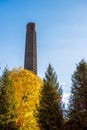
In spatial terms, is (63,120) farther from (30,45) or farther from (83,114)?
(30,45)

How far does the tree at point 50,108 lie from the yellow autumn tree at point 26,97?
149 inches

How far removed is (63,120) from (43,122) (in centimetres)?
250

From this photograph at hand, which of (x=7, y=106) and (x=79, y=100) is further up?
(x=7, y=106)

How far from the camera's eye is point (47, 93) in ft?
139

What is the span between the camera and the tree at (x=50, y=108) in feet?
134

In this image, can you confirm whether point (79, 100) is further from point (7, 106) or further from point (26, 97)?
point (26, 97)

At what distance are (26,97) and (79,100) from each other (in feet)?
40.3

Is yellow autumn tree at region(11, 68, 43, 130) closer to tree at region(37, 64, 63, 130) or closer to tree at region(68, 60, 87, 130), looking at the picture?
tree at region(37, 64, 63, 130)

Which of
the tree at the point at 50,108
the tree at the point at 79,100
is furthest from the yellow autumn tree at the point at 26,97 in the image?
the tree at the point at 79,100

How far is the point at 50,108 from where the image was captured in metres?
41.5

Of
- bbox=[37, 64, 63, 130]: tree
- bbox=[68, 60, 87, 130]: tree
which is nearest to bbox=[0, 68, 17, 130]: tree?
bbox=[37, 64, 63, 130]: tree

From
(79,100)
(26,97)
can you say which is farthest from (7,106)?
(79,100)

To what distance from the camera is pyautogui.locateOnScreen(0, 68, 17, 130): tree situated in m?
44.5

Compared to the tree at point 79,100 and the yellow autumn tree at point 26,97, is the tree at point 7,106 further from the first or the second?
the tree at point 79,100
